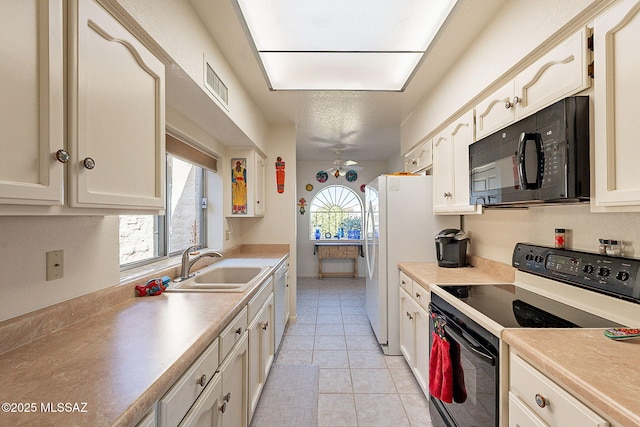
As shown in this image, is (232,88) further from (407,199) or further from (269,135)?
(407,199)

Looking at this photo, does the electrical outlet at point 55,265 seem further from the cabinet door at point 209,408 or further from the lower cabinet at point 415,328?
the lower cabinet at point 415,328

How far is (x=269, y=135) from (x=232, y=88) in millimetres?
1397

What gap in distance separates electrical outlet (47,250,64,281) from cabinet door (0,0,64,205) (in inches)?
18.5

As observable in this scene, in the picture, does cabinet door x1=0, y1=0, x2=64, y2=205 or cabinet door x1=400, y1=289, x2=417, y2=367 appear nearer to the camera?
cabinet door x1=0, y1=0, x2=64, y2=205

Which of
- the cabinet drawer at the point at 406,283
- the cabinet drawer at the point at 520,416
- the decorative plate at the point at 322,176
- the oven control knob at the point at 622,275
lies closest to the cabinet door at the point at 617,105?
the oven control knob at the point at 622,275

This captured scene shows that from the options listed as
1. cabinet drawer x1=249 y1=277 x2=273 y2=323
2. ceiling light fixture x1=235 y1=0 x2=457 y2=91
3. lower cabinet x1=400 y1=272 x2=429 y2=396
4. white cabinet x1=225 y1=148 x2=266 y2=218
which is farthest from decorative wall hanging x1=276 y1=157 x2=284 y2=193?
lower cabinet x1=400 y1=272 x2=429 y2=396

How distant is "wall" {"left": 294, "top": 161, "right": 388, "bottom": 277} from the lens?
6.18 m

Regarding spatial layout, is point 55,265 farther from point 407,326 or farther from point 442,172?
point 442,172

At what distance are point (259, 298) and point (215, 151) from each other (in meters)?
1.56

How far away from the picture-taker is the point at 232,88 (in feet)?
7.22

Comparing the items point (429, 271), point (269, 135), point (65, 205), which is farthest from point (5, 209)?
point (269, 135)

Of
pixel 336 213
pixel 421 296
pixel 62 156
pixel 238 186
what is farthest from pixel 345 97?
pixel 336 213

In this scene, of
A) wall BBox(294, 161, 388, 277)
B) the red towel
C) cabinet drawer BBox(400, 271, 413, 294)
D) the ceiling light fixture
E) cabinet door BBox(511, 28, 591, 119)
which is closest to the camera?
cabinet door BBox(511, 28, 591, 119)

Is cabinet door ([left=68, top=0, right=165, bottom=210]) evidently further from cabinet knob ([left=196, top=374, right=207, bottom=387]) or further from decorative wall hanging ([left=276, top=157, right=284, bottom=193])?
decorative wall hanging ([left=276, top=157, right=284, bottom=193])
